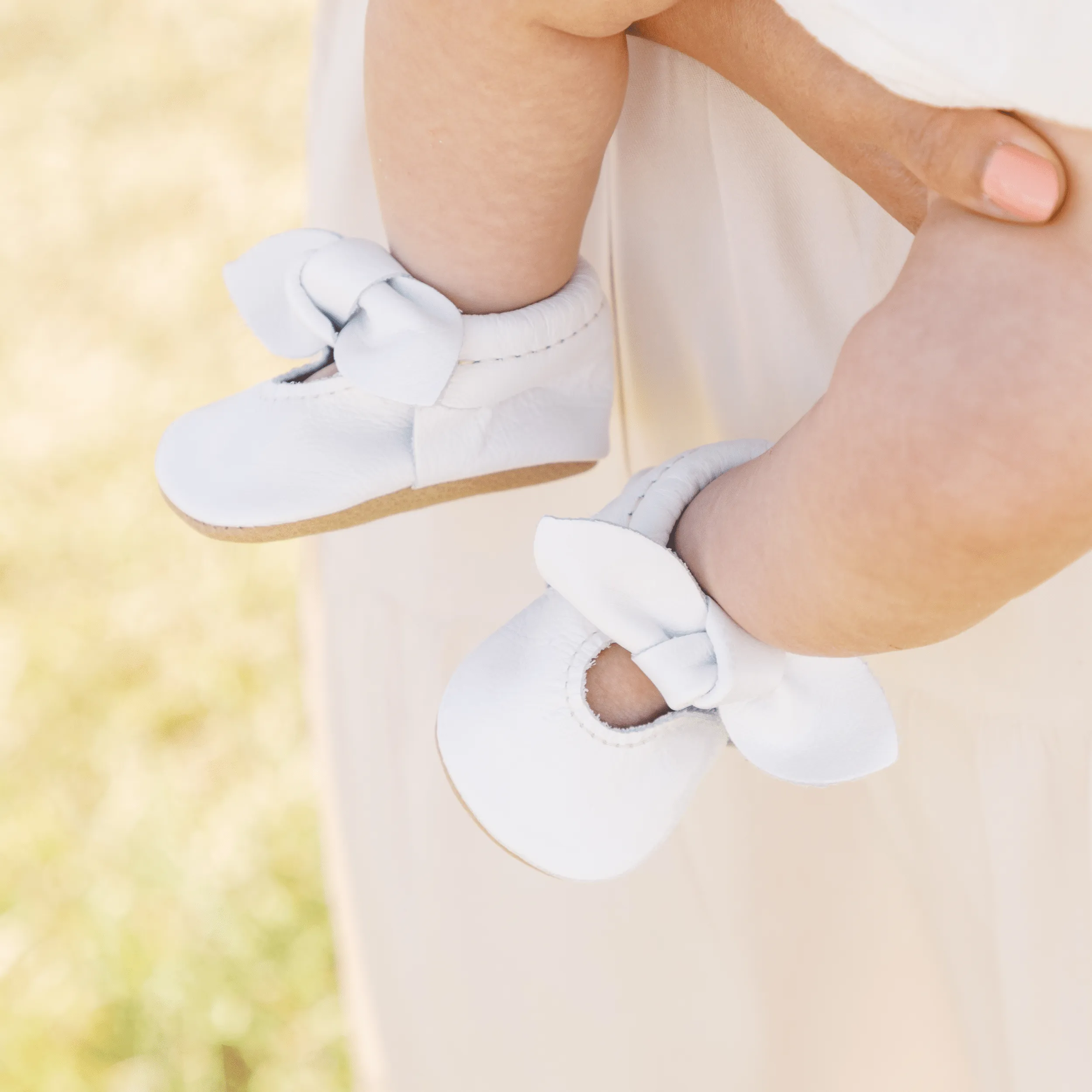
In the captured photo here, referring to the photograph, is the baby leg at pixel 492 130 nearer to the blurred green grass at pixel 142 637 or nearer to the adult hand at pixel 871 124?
the adult hand at pixel 871 124

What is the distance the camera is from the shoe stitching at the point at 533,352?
0.63m

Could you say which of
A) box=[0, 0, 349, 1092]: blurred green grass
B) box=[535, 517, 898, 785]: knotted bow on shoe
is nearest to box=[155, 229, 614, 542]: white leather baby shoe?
box=[535, 517, 898, 785]: knotted bow on shoe

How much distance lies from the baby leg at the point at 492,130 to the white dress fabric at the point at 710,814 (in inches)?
3.1

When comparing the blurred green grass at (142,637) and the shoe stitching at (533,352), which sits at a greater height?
the shoe stitching at (533,352)

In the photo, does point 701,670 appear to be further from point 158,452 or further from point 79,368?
point 79,368

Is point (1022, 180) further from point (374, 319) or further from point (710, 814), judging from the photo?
point (710, 814)

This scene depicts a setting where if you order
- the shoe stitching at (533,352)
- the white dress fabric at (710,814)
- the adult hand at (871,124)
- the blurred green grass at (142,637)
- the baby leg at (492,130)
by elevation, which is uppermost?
the adult hand at (871,124)

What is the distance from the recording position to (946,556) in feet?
1.46

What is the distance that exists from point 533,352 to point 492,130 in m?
0.11

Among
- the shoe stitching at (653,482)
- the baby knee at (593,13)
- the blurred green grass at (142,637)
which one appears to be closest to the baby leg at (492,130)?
the baby knee at (593,13)

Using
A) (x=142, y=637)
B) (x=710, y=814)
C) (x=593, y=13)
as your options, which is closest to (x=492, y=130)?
(x=593, y=13)

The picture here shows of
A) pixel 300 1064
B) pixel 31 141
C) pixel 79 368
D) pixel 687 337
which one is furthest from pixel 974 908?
pixel 31 141

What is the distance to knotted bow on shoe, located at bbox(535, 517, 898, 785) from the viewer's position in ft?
1.78

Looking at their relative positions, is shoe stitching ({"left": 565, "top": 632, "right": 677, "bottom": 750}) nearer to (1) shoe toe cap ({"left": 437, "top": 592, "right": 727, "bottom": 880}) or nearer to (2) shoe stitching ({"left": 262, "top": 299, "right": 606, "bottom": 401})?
(1) shoe toe cap ({"left": 437, "top": 592, "right": 727, "bottom": 880})
